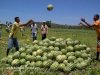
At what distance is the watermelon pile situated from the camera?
10102 millimetres

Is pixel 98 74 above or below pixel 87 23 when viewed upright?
below

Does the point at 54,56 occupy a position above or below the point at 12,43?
below

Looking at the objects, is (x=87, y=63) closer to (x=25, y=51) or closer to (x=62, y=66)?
(x=62, y=66)

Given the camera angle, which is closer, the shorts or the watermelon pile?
the watermelon pile

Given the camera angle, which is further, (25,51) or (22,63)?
(25,51)

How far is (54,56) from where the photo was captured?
1049 centimetres

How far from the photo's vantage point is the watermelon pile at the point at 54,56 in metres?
10.1

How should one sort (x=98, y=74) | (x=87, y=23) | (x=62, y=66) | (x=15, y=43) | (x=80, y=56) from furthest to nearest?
1. (x=15, y=43)
2. (x=87, y=23)
3. (x=80, y=56)
4. (x=62, y=66)
5. (x=98, y=74)

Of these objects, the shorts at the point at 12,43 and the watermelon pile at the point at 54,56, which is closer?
the watermelon pile at the point at 54,56

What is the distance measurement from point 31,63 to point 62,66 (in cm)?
102

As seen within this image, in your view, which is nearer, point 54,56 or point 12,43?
point 54,56

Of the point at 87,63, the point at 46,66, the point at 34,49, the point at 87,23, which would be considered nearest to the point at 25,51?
the point at 34,49

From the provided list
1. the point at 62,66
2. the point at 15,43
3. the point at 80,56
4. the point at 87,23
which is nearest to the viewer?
the point at 62,66

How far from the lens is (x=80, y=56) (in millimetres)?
10680
